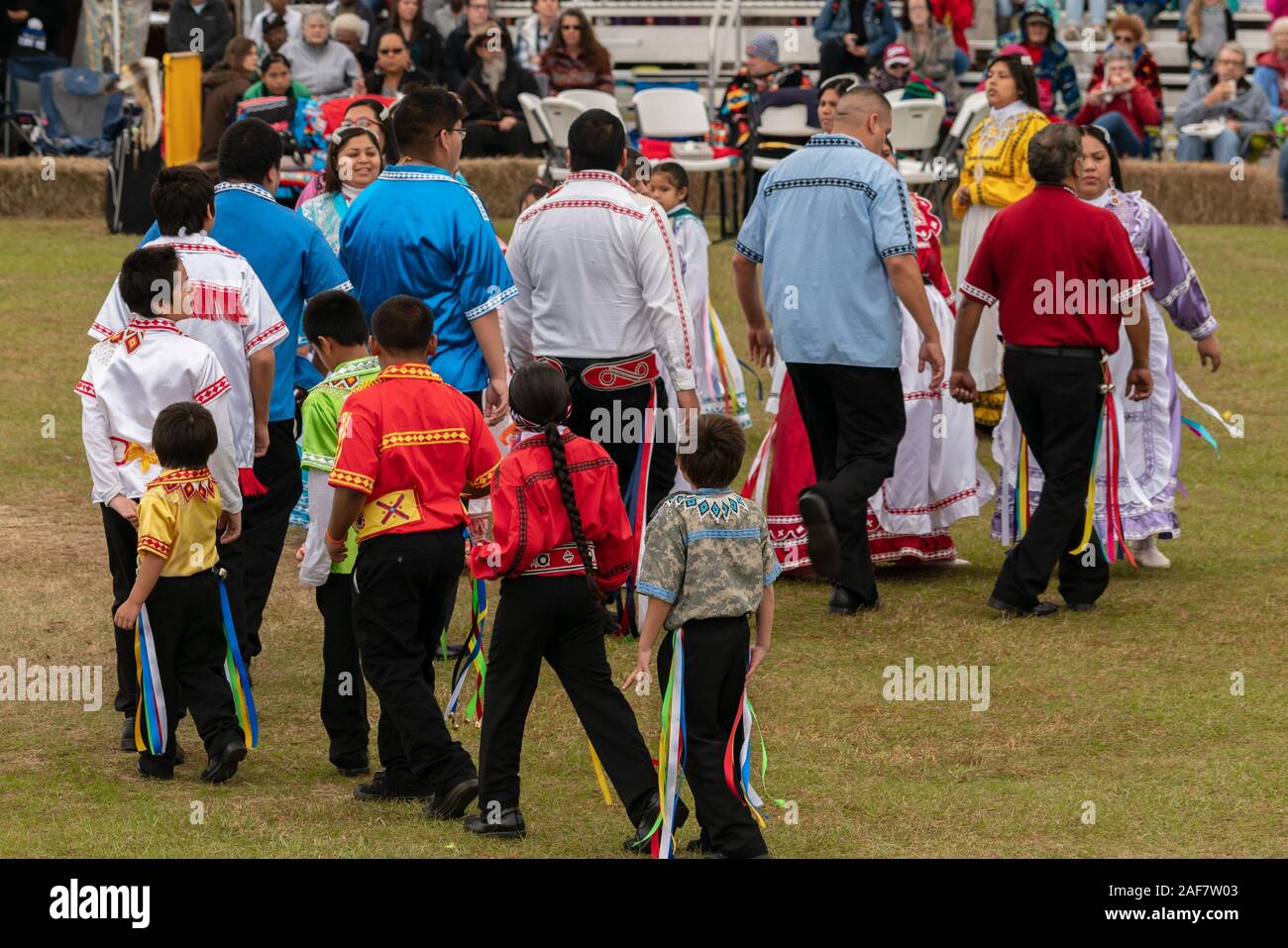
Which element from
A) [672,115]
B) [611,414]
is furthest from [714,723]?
[672,115]

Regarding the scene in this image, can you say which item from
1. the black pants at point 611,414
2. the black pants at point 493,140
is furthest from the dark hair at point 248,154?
the black pants at point 493,140

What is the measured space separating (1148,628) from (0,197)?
38.5 ft

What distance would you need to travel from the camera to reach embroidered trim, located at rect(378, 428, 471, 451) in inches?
193

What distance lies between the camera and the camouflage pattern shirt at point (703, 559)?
4.68 m

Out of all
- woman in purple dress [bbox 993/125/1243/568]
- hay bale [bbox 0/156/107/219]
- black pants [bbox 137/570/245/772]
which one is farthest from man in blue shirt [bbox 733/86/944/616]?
hay bale [bbox 0/156/107/219]

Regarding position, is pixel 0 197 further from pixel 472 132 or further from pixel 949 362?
pixel 949 362

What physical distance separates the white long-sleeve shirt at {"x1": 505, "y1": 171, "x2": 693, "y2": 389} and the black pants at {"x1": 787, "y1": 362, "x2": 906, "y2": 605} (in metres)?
0.65

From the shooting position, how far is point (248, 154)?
6207mm

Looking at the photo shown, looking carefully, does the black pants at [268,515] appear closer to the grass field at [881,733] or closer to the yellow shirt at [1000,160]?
the grass field at [881,733]

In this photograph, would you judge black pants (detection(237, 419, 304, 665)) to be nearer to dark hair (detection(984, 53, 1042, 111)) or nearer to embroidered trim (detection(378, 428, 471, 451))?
embroidered trim (detection(378, 428, 471, 451))

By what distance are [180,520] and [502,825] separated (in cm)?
122

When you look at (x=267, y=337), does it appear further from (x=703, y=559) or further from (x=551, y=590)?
(x=703, y=559)

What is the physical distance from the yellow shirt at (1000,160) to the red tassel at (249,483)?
15.9ft

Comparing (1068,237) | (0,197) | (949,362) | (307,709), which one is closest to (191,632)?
(307,709)
